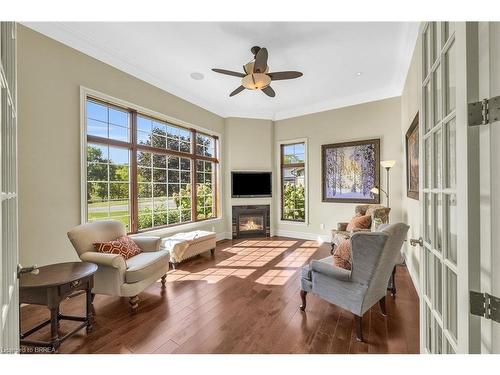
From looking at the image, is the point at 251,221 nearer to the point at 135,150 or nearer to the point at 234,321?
the point at 135,150

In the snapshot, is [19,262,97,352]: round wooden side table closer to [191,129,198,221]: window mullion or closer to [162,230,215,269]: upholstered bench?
[162,230,215,269]: upholstered bench

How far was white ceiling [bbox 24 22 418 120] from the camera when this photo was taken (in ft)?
9.41

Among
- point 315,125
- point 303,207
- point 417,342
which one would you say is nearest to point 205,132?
point 315,125

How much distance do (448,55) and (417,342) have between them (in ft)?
7.01

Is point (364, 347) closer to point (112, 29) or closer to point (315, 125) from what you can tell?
point (112, 29)

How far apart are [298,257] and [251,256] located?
2.89 feet

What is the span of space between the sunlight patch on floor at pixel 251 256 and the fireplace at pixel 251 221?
0.98m

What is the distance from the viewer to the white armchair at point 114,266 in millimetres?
2438

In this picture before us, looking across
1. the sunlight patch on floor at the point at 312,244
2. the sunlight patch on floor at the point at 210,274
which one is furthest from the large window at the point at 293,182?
the sunlight patch on floor at the point at 210,274

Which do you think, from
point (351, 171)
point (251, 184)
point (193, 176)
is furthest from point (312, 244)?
point (193, 176)

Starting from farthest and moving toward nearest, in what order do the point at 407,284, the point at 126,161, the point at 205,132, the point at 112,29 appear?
the point at 205,132 → the point at 126,161 → the point at 407,284 → the point at 112,29

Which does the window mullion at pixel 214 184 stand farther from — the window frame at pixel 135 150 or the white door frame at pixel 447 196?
the white door frame at pixel 447 196

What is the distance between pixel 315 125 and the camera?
18.5 ft

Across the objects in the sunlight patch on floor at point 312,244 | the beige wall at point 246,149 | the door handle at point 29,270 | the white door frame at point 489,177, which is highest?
the beige wall at point 246,149
